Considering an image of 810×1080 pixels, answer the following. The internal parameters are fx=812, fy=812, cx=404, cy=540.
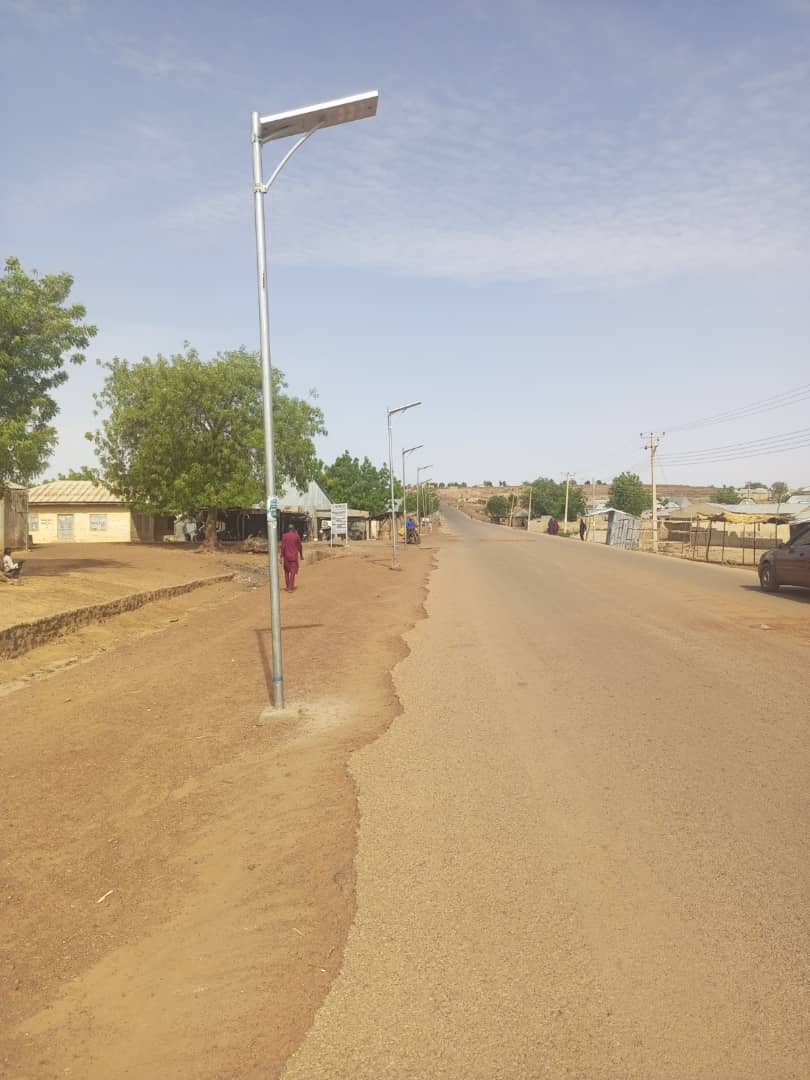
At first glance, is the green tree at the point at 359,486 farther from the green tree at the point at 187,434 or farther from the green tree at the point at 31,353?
the green tree at the point at 31,353

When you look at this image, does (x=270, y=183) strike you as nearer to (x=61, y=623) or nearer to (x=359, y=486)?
(x=61, y=623)

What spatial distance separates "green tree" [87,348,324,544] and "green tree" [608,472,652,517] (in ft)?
277

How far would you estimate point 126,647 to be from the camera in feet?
39.2

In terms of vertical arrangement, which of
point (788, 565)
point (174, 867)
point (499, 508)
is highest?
point (499, 508)

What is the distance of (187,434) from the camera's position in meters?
32.1

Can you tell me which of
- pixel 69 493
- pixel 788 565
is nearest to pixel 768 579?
pixel 788 565

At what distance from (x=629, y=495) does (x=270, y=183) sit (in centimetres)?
11000

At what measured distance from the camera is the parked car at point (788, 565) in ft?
52.5

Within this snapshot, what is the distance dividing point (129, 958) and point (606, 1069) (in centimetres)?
A: 200

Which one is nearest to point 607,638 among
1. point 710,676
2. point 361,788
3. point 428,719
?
point 710,676

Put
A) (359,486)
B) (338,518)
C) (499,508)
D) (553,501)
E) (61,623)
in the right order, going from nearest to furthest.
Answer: (61,623) → (338,518) → (359,486) → (553,501) → (499,508)

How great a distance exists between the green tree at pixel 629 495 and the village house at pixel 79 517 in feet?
262

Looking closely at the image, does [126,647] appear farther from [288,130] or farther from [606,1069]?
[606,1069]

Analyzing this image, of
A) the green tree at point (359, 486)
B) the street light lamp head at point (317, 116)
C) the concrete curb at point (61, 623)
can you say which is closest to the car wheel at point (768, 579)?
the concrete curb at point (61, 623)
